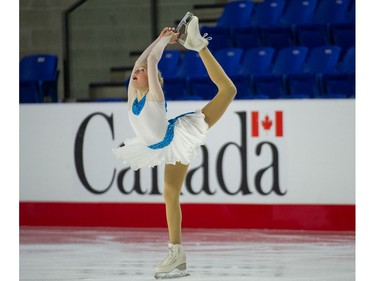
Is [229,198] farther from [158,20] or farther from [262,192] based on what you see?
[158,20]

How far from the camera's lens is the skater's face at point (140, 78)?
14.1ft

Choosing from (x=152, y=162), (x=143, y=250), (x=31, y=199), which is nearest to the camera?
(x=152, y=162)

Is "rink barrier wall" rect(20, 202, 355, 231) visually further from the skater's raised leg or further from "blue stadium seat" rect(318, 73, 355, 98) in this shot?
the skater's raised leg

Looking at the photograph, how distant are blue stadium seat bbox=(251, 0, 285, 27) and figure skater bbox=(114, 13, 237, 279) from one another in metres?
5.89

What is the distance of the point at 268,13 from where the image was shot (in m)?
10.4

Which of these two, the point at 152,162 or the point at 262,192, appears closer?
the point at 152,162

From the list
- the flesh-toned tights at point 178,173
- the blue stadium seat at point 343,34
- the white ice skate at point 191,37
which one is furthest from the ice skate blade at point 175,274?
the blue stadium seat at point 343,34

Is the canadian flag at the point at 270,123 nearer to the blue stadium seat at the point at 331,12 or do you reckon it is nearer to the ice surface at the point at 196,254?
the ice surface at the point at 196,254

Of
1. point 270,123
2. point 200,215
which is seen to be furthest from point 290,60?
point 200,215

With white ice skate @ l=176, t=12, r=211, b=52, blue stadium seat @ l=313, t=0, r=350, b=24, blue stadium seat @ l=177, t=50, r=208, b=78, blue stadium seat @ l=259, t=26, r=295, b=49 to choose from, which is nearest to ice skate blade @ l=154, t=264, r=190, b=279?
white ice skate @ l=176, t=12, r=211, b=52
